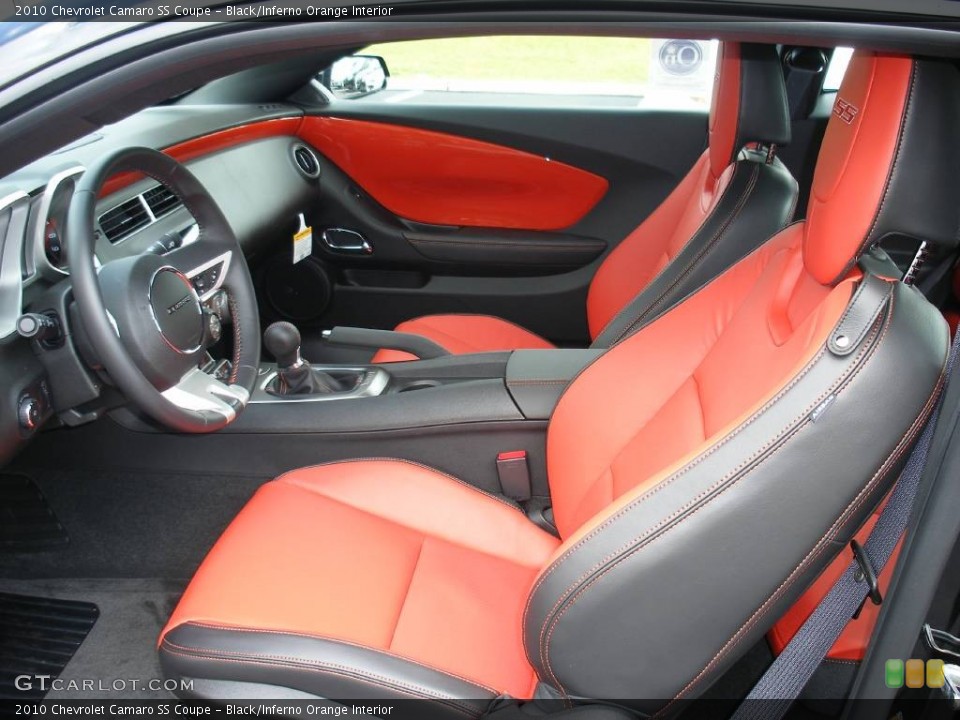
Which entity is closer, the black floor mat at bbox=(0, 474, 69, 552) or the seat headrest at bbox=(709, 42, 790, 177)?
the seat headrest at bbox=(709, 42, 790, 177)

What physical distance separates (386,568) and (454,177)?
1498 mm

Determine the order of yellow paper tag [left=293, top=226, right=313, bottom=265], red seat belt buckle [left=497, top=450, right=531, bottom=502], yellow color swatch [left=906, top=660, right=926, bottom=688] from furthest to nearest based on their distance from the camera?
yellow paper tag [left=293, top=226, right=313, bottom=265]
red seat belt buckle [left=497, top=450, right=531, bottom=502]
yellow color swatch [left=906, top=660, right=926, bottom=688]

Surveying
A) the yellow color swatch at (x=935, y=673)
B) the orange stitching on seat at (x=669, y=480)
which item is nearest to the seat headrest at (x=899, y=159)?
the orange stitching on seat at (x=669, y=480)

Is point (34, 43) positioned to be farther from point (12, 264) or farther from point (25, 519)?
point (25, 519)

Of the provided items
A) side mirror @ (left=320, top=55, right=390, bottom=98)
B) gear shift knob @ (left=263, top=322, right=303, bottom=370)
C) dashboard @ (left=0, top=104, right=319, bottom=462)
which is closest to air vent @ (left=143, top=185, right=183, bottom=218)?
dashboard @ (left=0, top=104, right=319, bottom=462)

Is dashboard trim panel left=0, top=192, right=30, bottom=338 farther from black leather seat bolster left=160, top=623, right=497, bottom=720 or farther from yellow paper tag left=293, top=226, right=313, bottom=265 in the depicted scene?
yellow paper tag left=293, top=226, right=313, bottom=265

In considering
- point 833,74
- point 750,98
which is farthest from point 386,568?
point 833,74

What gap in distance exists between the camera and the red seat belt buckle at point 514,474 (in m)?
1.44

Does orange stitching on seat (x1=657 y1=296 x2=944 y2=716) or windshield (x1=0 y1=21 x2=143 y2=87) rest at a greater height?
windshield (x1=0 y1=21 x2=143 y2=87)

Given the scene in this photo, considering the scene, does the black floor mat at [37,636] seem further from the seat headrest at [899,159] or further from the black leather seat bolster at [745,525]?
the seat headrest at [899,159]

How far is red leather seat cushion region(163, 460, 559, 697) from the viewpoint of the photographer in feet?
3.66

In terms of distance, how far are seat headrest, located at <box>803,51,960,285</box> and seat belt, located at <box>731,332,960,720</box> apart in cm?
26

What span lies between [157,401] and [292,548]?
0.31m

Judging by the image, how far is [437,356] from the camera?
181cm
